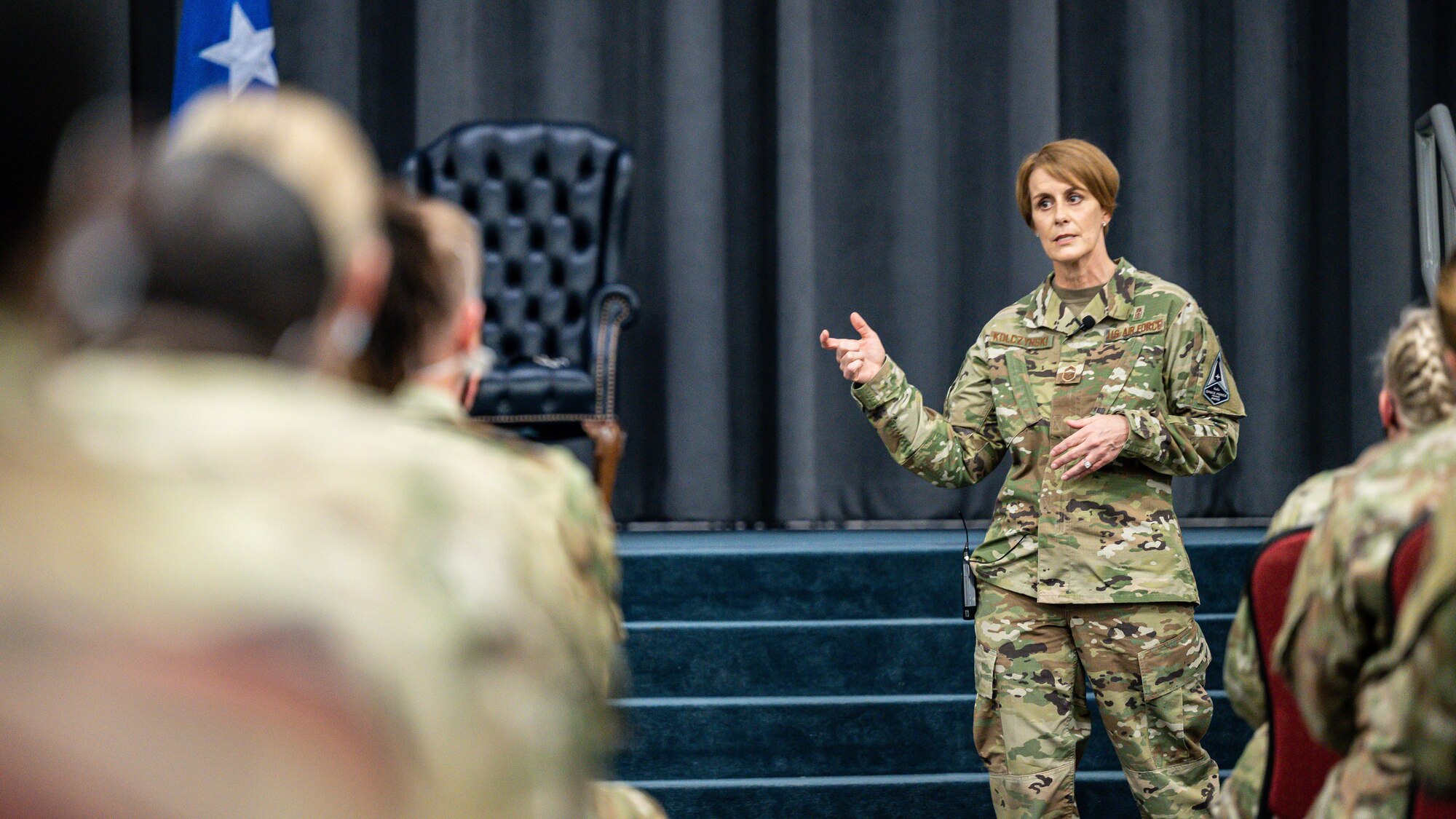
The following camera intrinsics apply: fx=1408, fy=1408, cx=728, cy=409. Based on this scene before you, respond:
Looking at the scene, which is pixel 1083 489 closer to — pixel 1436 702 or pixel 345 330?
pixel 1436 702

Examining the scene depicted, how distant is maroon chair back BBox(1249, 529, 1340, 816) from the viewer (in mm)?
1354

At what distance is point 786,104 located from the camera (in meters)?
5.10

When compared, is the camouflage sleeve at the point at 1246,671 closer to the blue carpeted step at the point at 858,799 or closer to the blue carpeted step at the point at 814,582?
the blue carpeted step at the point at 858,799

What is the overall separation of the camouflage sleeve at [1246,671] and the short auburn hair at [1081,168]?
1.23 metres

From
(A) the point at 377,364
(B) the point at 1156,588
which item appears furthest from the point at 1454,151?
(A) the point at 377,364

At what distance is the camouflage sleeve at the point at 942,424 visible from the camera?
249cm

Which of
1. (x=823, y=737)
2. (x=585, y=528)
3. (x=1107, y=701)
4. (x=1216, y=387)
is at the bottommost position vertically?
(x=823, y=737)

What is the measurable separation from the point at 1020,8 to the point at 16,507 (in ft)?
17.0

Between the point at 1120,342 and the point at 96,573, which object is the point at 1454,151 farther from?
the point at 96,573

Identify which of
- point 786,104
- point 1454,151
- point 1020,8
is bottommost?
point 1454,151

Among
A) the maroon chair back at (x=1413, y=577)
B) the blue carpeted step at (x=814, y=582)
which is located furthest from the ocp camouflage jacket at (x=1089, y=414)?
the maroon chair back at (x=1413, y=577)

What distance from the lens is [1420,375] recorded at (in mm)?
1361

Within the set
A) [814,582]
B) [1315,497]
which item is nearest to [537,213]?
[814,582]

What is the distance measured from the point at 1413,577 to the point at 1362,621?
7 centimetres
